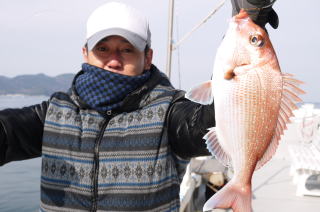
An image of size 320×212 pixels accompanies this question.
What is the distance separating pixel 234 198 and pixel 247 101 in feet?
1.36

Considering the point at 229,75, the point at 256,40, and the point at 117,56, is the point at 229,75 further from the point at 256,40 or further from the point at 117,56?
the point at 117,56

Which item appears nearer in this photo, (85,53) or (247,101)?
(247,101)

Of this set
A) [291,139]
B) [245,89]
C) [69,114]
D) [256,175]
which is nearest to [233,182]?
[245,89]

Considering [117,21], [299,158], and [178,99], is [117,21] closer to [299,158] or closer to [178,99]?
[178,99]

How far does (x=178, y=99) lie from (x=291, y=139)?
9.06 metres

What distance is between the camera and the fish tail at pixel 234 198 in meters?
1.46

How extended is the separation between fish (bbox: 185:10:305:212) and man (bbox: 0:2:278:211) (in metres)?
0.49

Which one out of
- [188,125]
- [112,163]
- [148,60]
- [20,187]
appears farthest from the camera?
[20,187]

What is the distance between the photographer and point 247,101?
149 cm

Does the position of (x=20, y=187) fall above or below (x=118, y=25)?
below

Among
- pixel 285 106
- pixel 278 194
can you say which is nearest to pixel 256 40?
pixel 285 106

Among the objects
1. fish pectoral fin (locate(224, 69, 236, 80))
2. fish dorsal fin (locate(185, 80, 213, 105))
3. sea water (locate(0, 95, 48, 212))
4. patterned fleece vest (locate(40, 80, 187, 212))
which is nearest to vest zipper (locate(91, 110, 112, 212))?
patterned fleece vest (locate(40, 80, 187, 212))

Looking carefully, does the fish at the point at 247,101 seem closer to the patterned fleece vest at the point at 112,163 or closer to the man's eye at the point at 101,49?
the patterned fleece vest at the point at 112,163

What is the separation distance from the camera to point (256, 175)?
26.1 feet
